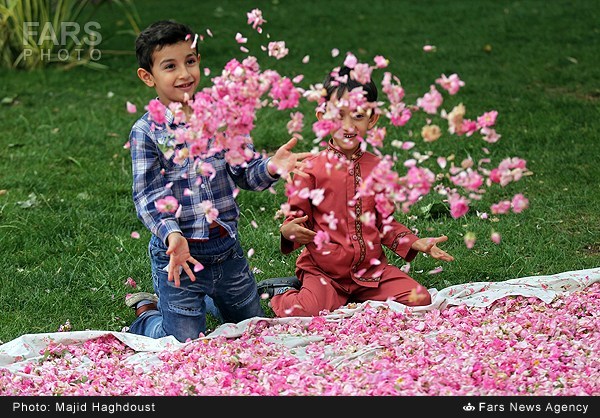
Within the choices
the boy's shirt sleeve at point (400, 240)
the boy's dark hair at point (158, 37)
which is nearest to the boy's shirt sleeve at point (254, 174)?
the boy's dark hair at point (158, 37)

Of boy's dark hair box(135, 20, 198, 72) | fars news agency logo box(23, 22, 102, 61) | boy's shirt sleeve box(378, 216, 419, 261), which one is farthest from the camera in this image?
fars news agency logo box(23, 22, 102, 61)

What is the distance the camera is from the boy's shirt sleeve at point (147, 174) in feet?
11.4

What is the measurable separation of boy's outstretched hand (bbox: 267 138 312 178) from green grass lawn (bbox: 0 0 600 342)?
0.93 meters

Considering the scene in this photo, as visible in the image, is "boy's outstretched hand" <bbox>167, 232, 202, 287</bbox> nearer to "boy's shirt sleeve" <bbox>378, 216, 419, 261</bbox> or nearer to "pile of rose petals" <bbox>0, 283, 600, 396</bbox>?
"pile of rose petals" <bbox>0, 283, 600, 396</bbox>

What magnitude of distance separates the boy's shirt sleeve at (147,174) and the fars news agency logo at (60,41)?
14.1 feet

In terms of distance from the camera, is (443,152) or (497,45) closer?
(443,152)

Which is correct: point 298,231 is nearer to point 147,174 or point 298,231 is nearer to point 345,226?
point 345,226

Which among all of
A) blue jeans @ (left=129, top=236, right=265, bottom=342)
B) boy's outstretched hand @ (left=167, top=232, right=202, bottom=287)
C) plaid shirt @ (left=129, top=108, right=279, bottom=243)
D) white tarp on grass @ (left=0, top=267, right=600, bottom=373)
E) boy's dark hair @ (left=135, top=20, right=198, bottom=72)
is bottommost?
white tarp on grass @ (left=0, top=267, right=600, bottom=373)

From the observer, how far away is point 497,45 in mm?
8266

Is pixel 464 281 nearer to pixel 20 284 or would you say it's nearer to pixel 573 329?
pixel 573 329

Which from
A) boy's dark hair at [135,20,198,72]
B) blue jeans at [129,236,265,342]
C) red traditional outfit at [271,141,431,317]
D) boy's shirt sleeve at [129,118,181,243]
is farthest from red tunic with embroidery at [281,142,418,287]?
boy's dark hair at [135,20,198,72]

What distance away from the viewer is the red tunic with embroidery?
3814 millimetres
